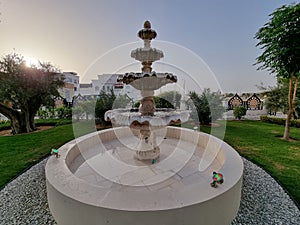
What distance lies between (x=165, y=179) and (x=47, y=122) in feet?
39.3

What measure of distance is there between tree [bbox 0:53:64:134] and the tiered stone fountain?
6410mm

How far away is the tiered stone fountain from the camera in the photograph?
191cm

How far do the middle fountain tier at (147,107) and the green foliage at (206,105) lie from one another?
693cm

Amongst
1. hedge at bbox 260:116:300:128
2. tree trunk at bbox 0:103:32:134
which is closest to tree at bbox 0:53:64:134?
tree trunk at bbox 0:103:32:134

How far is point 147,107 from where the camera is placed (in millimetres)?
4023

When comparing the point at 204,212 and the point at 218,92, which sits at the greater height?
the point at 218,92

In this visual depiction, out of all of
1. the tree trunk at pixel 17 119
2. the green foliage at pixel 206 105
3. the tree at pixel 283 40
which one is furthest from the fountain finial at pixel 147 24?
the tree trunk at pixel 17 119

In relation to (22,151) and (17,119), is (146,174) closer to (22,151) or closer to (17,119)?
(22,151)

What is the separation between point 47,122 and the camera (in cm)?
1179

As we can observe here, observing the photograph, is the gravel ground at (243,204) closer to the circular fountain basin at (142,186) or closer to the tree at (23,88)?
the circular fountain basin at (142,186)

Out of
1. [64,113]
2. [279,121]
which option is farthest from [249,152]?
[64,113]

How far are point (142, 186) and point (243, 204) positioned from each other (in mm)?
2076

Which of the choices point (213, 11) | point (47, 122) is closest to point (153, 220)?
point (213, 11)

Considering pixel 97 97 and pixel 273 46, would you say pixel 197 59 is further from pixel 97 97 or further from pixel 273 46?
pixel 97 97
